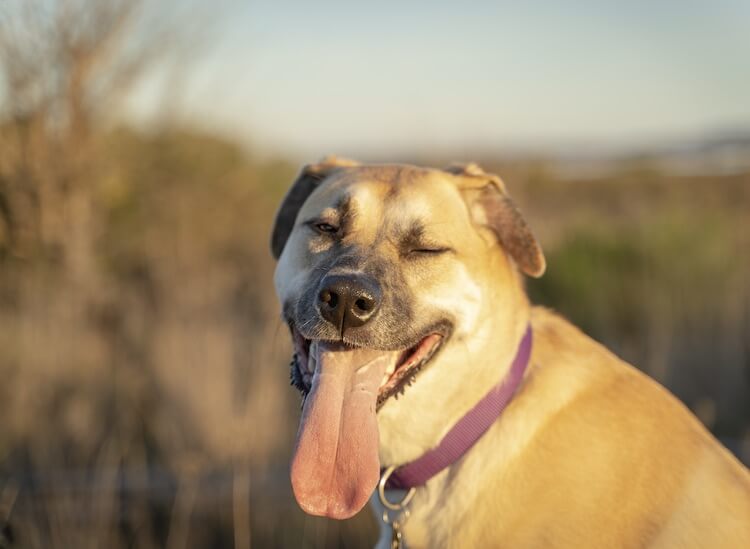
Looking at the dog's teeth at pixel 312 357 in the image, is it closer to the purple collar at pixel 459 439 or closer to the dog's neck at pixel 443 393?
the dog's neck at pixel 443 393

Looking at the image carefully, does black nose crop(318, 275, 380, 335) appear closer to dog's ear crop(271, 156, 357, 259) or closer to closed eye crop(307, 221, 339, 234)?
closed eye crop(307, 221, 339, 234)

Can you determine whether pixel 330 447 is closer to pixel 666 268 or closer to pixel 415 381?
pixel 415 381

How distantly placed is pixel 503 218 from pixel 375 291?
25.2 inches

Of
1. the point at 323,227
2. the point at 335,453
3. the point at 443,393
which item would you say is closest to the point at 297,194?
the point at 323,227

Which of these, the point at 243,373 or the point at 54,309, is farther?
the point at 54,309

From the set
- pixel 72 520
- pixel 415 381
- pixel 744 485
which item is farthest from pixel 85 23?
pixel 744 485

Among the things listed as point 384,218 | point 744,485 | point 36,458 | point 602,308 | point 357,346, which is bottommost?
point 36,458

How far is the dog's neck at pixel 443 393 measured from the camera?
8.46 ft

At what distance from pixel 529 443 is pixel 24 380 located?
4143mm

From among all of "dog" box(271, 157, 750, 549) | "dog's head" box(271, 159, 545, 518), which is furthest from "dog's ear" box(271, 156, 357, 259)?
"dog" box(271, 157, 750, 549)

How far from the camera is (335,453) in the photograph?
2396 millimetres

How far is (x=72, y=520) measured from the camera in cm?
410

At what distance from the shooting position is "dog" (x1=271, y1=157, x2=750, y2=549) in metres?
2.36

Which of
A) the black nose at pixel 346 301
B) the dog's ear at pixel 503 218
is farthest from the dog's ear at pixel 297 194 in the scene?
the black nose at pixel 346 301
